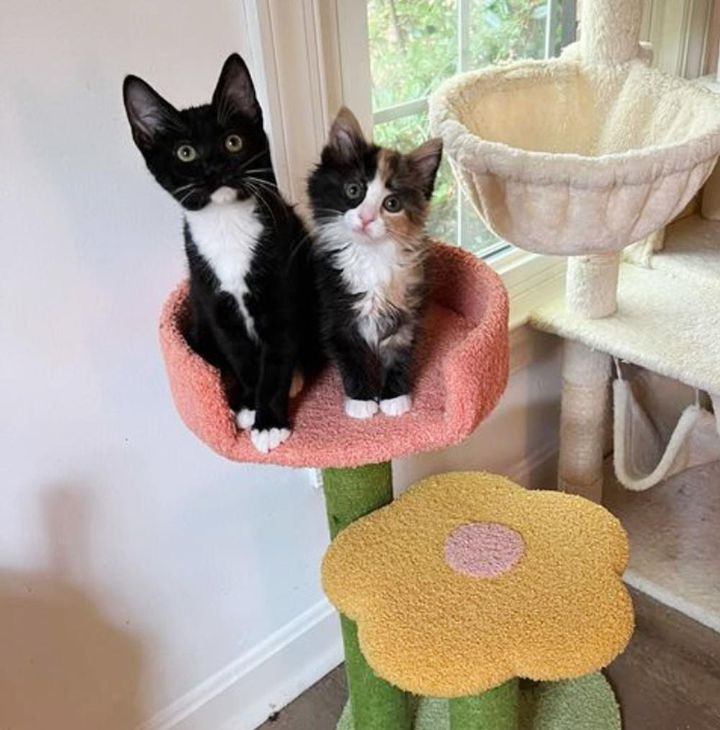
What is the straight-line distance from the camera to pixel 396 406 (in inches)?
39.7

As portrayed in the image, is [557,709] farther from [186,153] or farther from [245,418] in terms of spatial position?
[186,153]

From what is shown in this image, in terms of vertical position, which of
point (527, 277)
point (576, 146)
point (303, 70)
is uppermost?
point (303, 70)

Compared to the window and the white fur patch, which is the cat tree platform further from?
the window

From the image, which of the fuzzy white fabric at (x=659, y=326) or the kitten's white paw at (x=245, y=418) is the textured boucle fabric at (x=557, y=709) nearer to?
the fuzzy white fabric at (x=659, y=326)

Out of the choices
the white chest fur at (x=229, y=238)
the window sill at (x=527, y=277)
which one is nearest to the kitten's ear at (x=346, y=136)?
the white chest fur at (x=229, y=238)

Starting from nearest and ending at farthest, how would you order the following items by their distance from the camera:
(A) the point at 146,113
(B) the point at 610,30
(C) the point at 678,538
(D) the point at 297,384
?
(A) the point at 146,113
(D) the point at 297,384
(B) the point at 610,30
(C) the point at 678,538

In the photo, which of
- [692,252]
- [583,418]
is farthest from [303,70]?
[692,252]

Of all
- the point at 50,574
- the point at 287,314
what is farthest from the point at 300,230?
the point at 50,574

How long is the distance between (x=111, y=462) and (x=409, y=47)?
2.60 ft

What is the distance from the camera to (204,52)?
1032 millimetres

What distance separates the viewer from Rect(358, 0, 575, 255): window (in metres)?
1.36

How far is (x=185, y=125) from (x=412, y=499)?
0.60 meters

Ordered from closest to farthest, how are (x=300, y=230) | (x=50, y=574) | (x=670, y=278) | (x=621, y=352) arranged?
(x=300, y=230) < (x=50, y=574) < (x=621, y=352) < (x=670, y=278)

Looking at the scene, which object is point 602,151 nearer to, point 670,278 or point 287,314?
point 670,278
